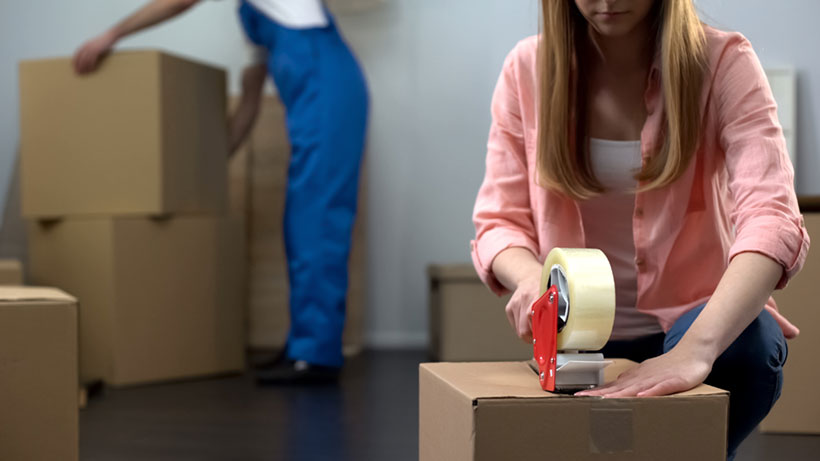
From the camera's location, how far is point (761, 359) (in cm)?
90

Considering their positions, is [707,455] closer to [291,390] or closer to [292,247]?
[291,390]

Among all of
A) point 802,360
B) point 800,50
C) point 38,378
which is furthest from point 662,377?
point 800,50

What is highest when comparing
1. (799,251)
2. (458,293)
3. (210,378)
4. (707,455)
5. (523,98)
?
(523,98)

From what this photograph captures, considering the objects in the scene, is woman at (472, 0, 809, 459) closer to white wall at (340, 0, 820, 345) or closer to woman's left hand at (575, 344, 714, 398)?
woman's left hand at (575, 344, 714, 398)

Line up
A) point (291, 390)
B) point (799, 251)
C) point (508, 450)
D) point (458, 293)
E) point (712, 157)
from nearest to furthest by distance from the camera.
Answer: point (508, 450), point (799, 251), point (712, 157), point (291, 390), point (458, 293)

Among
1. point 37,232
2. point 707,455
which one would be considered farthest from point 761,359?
point 37,232

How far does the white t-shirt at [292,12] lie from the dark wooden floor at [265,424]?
91cm

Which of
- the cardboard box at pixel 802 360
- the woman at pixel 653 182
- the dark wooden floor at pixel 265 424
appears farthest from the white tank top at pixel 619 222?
the cardboard box at pixel 802 360

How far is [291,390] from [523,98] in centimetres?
130

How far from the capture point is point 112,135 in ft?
7.43

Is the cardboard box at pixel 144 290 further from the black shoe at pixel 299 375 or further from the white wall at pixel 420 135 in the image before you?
the white wall at pixel 420 135

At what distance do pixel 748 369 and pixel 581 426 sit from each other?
0.29m

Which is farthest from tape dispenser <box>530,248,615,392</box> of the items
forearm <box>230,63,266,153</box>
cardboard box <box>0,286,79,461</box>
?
forearm <box>230,63,266,153</box>

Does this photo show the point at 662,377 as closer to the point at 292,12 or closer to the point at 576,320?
the point at 576,320
